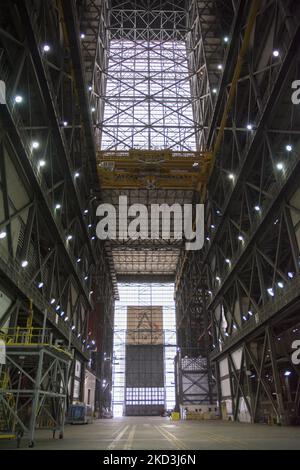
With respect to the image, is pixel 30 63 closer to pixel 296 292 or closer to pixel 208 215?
→ pixel 296 292

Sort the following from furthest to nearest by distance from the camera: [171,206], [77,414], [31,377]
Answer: [171,206] < [77,414] < [31,377]

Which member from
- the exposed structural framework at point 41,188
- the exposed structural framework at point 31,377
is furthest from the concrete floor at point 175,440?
the exposed structural framework at point 41,188

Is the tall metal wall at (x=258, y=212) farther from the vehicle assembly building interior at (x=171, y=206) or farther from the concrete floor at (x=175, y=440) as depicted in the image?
the concrete floor at (x=175, y=440)

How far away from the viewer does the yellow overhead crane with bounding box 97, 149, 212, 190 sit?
130ft

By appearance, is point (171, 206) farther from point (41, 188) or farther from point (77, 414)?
point (77, 414)

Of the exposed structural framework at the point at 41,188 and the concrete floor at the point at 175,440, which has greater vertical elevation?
the exposed structural framework at the point at 41,188

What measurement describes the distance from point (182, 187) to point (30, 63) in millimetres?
24014

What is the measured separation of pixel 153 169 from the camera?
40688mm

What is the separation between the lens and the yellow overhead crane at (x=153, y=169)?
3972 cm

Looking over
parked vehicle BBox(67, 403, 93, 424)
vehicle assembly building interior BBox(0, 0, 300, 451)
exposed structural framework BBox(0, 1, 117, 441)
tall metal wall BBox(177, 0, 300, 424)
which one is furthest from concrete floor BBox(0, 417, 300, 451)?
parked vehicle BBox(67, 403, 93, 424)

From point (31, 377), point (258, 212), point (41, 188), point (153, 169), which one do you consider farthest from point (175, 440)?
point (153, 169)

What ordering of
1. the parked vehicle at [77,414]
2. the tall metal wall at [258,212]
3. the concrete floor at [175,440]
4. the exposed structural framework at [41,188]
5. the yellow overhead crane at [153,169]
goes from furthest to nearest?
the yellow overhead crane at [153,169]
the parked vehicle at [77,414]
the tall metal wall at [258,212]
the exposed structural framework at [41,188]
the concrete floor at [175,440]

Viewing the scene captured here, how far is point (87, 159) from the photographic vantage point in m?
39.5
